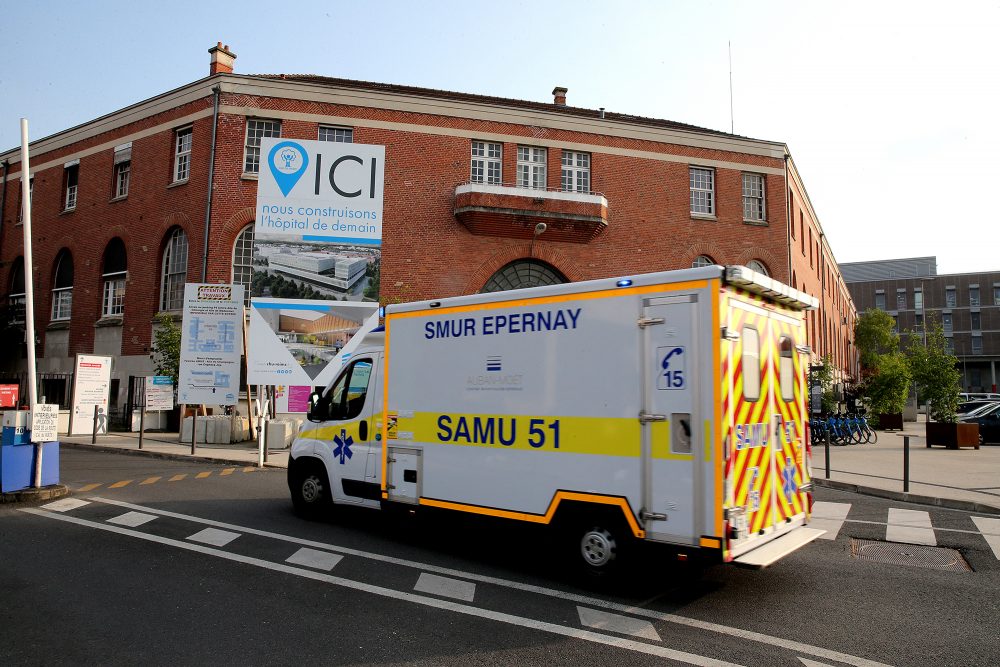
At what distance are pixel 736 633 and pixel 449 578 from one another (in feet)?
8.18

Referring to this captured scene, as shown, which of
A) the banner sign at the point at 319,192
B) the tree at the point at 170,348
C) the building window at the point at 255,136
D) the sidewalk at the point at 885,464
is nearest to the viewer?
the sidewalk at the point at 885,464

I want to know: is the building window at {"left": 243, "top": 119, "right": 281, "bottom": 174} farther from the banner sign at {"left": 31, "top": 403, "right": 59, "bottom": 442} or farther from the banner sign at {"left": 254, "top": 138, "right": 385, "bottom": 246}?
the banner sign at {"left": 31, "top": 403, "right": 59, "bottom": 442}

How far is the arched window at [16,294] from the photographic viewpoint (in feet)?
100

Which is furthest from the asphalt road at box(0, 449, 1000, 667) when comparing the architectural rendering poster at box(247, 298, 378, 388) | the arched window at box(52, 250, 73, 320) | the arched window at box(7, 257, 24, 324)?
the arched window at box(7, 257, 24, 324)

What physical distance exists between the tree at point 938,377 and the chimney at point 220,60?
28.7 m

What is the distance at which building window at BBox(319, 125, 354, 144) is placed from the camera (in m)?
24.8

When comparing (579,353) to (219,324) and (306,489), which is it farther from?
(219,324)

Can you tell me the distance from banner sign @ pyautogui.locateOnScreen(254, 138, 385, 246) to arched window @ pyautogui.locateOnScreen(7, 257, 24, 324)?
23.4 metres

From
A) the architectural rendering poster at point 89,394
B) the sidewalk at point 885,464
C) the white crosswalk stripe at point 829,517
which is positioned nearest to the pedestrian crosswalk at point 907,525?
the white crosswalk stripe at point 829,517

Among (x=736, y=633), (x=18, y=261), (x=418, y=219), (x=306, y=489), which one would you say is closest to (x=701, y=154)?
(x=418, y=219)

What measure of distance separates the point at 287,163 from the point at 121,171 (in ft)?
58.8

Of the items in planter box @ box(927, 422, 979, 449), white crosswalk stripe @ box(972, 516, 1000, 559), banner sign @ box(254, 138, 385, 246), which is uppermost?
banner sign @ box(254, 138, 385, 246)

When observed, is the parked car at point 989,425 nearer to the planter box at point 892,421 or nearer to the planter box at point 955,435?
the planter box at point 955,435

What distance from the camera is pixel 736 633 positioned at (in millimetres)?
4812
